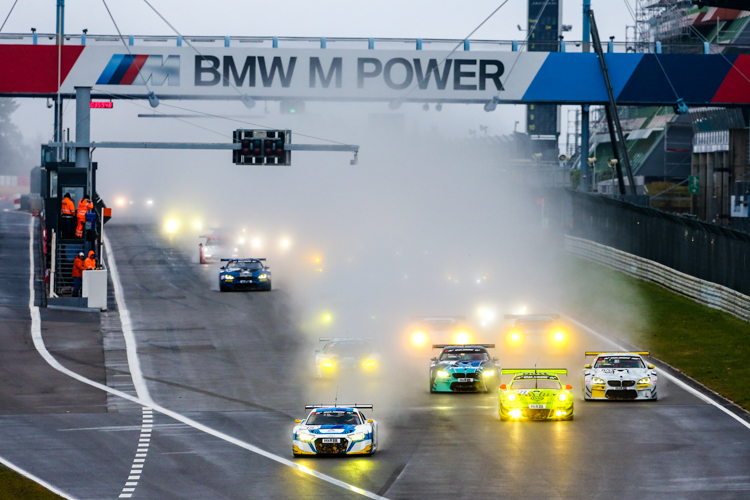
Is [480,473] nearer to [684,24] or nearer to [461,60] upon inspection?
[461,60]

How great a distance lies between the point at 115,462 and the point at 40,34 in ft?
114

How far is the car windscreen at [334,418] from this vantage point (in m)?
22.5

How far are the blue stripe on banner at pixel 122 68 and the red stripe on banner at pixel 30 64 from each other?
182 cm

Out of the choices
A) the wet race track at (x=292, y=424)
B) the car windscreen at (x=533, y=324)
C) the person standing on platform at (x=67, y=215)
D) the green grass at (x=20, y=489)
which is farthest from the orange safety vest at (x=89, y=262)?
the green grass at (x=20, y=489)

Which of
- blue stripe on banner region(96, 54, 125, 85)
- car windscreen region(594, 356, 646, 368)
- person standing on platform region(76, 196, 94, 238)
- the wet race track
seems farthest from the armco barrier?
blue stripe on banner region(96, 54, 125, 85)

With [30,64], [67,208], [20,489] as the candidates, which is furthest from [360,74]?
[20,489]

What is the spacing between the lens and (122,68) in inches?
2066

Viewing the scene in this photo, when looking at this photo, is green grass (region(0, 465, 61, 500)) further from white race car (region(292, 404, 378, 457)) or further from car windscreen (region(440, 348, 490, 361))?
car windscreen (region(440, 348, 490, 361))

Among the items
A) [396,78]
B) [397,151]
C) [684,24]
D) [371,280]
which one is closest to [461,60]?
[396,78]

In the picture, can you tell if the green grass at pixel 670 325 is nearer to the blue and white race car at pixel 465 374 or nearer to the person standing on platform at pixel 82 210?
the blue and white race car at pixel 465 374

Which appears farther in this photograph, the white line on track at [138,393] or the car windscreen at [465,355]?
the car windscreen at [465,355]

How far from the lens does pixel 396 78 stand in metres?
53.3

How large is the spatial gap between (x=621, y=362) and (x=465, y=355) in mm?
4031

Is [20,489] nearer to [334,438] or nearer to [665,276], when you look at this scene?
[334,438]
